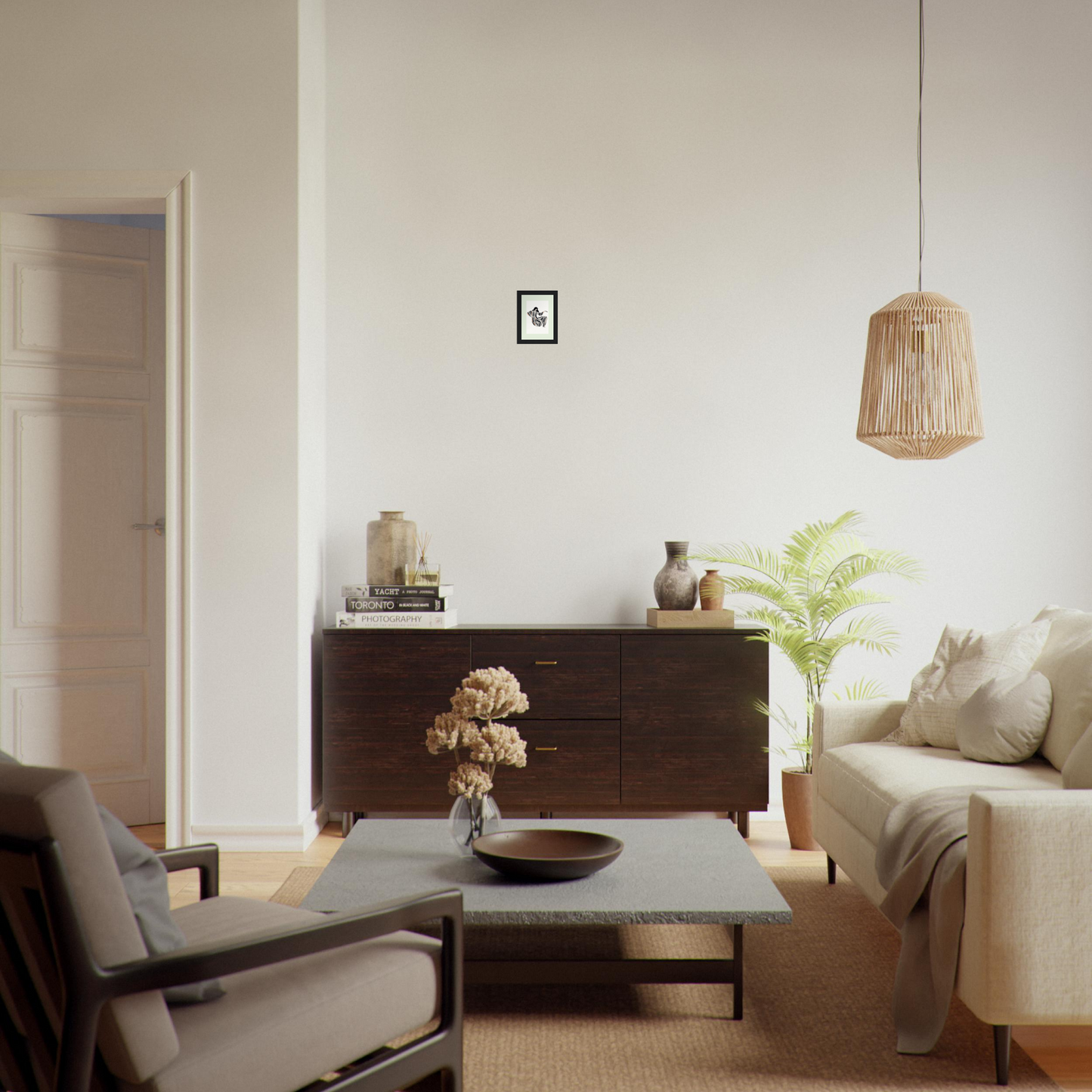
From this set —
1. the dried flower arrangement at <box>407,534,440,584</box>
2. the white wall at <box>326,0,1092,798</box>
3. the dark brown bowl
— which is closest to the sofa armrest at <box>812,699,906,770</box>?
the white wall at <box>326,0,1092,798</box>

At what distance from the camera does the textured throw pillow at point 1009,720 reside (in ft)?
10.1

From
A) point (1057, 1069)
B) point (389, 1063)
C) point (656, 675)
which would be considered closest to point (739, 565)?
→ point (656, 675)

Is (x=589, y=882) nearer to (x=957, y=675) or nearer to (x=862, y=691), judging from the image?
(x=957, y=675)

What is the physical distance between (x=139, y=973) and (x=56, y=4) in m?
3.79

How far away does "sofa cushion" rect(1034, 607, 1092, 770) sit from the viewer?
9.50 feet

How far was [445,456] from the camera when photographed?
14.7 feet

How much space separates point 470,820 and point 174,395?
6.80 ft

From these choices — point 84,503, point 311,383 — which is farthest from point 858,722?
point 84,503

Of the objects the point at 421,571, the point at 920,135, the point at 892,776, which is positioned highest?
the point at 920,135

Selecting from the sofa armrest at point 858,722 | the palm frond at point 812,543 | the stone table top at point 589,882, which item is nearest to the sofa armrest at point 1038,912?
the stone table top at point 589,882

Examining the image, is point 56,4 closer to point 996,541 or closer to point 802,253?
point 802,253

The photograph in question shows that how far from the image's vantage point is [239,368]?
153 inches

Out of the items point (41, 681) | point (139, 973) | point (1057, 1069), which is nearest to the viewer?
point (139, 973)

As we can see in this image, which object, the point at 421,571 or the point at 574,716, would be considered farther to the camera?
the point at 421,571
